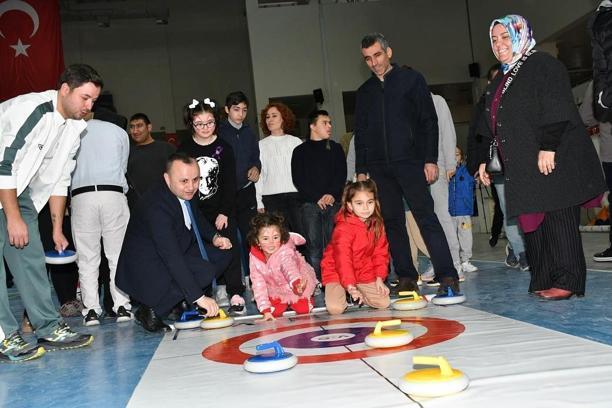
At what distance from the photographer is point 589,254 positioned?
5.73 m

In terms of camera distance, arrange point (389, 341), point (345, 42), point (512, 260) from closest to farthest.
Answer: point (389, 341) → point (512, 260) → point (345, 42)

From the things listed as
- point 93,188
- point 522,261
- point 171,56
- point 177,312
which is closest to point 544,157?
point 522,261

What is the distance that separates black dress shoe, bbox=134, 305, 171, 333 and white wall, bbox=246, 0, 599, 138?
9572 mm

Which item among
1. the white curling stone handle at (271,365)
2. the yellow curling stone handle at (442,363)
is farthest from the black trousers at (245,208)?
the yellow curling stone handle at (442,363)

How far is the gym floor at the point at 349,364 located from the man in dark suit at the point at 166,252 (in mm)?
224

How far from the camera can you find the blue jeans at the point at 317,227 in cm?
516

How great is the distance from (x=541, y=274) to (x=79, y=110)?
259 centimetres

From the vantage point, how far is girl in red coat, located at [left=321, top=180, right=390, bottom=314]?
3840 millimetres

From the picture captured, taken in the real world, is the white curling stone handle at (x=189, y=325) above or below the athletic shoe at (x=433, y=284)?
above

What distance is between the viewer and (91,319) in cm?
422

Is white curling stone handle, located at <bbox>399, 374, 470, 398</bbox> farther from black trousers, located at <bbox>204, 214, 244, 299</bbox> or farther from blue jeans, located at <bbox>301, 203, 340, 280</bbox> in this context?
blue jeans, located at <bbox>301, 203, 340, 280</bbox>

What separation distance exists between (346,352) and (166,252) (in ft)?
5.13

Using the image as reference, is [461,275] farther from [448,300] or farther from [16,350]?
[16,350]

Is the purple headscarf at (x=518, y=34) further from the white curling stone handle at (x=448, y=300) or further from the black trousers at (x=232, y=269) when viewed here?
the black trousers at (x=232, y=269)
